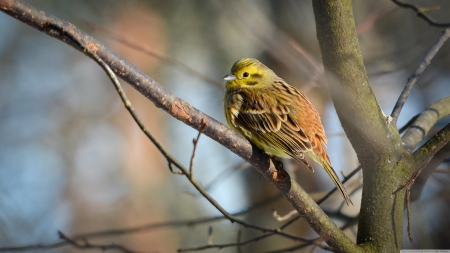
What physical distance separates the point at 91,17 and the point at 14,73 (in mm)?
1463

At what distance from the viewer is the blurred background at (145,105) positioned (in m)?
5.24

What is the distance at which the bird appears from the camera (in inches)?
107

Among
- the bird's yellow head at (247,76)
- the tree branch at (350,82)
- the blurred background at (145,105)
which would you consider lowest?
the tree branch at (350,82)

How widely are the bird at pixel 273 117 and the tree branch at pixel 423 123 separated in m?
0.43

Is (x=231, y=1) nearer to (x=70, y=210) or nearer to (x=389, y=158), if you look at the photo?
(x=389, y=158)

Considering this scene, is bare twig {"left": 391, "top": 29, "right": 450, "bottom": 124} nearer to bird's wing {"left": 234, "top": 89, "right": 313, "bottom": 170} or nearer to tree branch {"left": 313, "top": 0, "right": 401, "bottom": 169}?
tree branch {"left": 313, "top": 0, "right": 401, "bottom": 169}

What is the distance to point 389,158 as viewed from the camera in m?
2.29

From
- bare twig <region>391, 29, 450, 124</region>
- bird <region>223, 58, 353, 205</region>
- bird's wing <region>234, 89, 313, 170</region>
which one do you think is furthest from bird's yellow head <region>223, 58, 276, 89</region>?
bare twig <region>391, 29, 450, 124</region>

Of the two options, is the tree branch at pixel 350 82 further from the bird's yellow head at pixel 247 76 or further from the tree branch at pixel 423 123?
the bird's yellow head at pixel 247 76

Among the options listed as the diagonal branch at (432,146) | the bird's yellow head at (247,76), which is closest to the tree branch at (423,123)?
the diagonal branch at (432,146)

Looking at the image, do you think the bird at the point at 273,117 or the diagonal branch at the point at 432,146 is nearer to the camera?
the diagonal branch at the point at 432,146

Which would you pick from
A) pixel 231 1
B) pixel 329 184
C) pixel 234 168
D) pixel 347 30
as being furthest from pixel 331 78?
pixel 329 184

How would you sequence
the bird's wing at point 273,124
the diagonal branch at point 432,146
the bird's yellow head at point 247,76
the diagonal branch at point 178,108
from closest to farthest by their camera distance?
the diagonal branch at point 178,108 → the diagonal branch at point 432,146 → the bird's wing at point 273,124 → the bird's yellow head at point 247,76

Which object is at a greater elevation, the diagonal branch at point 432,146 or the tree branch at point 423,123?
the tree branch at point 423,123
